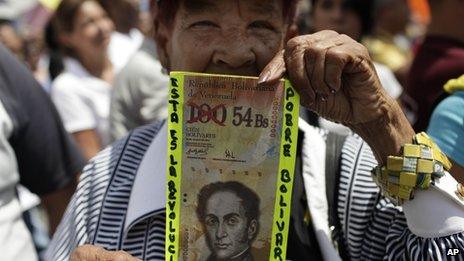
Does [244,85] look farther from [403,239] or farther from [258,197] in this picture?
[403,239]

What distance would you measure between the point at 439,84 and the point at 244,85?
1696 mm

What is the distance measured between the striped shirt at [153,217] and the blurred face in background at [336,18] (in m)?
2.24

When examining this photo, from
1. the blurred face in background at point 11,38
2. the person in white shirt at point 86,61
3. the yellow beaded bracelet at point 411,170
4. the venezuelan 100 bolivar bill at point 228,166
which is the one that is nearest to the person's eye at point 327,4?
the person in white shirt at point 86,61

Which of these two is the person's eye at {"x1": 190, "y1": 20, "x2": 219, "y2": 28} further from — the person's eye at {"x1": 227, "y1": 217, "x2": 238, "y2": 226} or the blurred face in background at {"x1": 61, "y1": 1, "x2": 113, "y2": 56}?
the blurred face in background at {"x1": 61, "y1": 1, "x2": 113, "y2": 56}

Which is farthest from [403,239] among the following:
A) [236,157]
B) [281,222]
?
[236,157]

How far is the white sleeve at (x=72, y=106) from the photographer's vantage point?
13.9ft

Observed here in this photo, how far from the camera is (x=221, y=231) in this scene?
1.67 m

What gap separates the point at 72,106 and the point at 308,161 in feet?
8.34

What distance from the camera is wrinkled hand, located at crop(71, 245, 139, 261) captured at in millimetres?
1675

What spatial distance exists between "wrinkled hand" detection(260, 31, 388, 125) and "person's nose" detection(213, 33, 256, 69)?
0.62 feet

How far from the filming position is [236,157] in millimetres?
1662

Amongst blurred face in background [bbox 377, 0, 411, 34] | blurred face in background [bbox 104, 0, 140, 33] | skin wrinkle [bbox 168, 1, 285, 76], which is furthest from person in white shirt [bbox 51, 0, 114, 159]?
skin wrinkle [bbox 168, 1, 285, 76]
